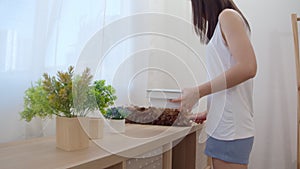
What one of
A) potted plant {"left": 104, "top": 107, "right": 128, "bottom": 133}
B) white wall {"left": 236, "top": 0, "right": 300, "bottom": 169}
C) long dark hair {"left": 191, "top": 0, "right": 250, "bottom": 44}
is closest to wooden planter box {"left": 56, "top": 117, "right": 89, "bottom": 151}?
potted plant {"left": 104, "top": 107, "right": 128, "bottom": 133}

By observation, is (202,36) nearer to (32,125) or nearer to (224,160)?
(224,160)

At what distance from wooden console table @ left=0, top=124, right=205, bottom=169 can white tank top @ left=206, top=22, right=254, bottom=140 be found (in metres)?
Answer: 0.21

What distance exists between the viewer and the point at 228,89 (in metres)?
0.92

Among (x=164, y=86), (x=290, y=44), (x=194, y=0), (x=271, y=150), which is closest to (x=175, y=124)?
(x=164, y=86)

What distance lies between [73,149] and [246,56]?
508 mm

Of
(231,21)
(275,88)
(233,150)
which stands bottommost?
(233,150)

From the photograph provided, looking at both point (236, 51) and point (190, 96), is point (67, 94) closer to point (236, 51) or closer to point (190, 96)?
point (190, 96)

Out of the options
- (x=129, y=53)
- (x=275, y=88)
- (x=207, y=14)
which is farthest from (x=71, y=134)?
(x=275, y=88)

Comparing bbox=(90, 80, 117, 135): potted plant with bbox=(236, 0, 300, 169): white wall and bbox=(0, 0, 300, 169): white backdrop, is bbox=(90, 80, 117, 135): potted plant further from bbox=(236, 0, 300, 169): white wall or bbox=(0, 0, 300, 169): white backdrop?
bbox=(236, 0, 300, 169): white wall

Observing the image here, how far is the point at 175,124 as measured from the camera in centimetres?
129

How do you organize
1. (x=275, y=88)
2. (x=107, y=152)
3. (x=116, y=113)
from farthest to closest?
(x=275, y=88) → (x=116, y=113) → (x=107, y=152)

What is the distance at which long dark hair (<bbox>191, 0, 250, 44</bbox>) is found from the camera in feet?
3.16

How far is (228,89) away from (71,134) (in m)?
0.45

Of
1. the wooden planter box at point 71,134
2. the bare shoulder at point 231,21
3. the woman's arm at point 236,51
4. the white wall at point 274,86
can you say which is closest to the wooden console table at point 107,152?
the wooden planter box at point 71,134
